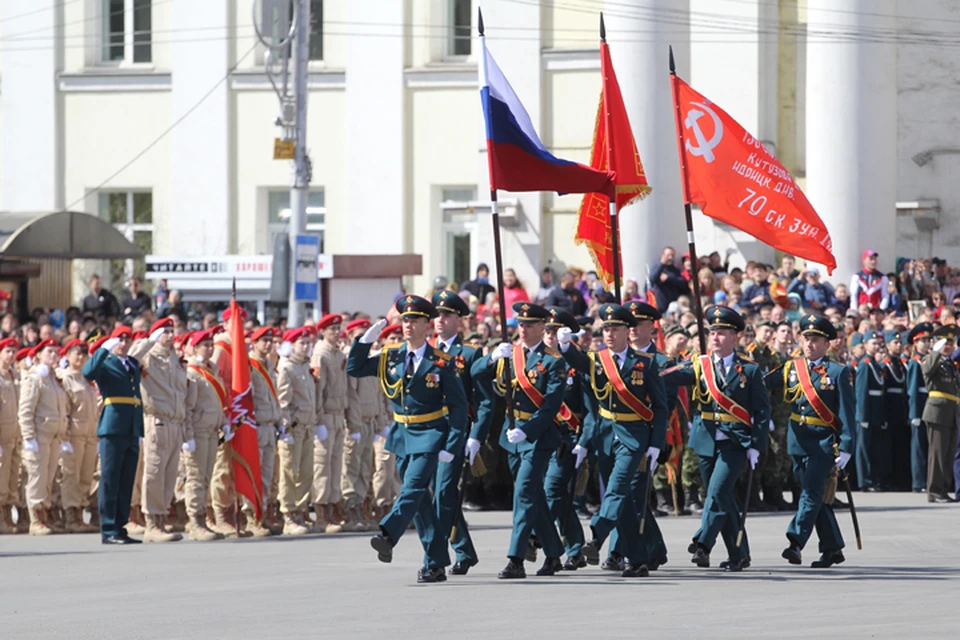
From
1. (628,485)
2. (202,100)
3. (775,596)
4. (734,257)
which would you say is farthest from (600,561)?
(202,100)

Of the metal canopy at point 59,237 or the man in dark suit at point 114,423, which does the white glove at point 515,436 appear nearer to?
the man in dark suit at point 114,423

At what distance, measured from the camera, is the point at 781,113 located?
34.5m

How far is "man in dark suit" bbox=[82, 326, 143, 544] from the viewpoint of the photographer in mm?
16375

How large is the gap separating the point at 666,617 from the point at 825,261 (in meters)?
5.09

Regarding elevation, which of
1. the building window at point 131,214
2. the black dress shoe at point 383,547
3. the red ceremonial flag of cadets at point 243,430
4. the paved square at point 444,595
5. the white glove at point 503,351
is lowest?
the paved square at point 444,595

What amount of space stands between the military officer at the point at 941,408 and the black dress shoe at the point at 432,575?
932 centimetres

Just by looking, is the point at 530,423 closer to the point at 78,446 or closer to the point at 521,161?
the point at 521,161

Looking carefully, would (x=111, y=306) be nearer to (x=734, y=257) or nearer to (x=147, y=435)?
(x=734, y=257)

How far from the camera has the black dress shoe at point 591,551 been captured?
13.6 meters

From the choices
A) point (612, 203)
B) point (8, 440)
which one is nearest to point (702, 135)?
point (612, 203)

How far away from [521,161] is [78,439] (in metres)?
5.84

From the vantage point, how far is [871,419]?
72.7ft

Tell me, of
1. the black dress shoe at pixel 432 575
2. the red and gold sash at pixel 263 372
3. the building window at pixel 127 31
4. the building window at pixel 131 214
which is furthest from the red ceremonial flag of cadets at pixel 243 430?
the building window at pixel 127 31

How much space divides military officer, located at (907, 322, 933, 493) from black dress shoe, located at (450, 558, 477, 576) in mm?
9388
